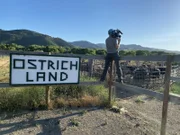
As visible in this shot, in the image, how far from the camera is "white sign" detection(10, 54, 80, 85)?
4188mm

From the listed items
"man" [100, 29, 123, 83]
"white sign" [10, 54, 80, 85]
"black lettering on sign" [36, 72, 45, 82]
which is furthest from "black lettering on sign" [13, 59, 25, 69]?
"man" [100, 29, 123, 83]

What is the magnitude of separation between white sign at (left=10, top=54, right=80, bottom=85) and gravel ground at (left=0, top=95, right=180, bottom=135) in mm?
736

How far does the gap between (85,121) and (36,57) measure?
1.72 m

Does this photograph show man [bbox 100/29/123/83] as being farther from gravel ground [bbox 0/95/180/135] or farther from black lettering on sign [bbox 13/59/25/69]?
black lettering on sign [bbox 13/59/25/69]

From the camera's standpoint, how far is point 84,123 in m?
4.21

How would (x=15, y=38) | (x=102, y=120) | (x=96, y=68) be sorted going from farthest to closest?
(x=15, y=38) → (x=96, y=68) → (x=102, y=120)

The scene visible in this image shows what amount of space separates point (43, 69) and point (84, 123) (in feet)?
4.79

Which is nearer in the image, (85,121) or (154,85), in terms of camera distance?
(85,121)

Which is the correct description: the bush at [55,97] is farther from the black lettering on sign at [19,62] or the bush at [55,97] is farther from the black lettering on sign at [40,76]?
the black lettering on sign at [19,62]

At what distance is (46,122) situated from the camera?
4.13 meters

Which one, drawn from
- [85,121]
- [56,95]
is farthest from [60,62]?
[85,121]

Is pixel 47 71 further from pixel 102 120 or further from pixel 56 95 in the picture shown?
pixel 102 120

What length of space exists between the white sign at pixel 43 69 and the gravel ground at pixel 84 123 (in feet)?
2.41

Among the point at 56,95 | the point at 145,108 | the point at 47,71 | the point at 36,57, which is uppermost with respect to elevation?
the point at 36,57
